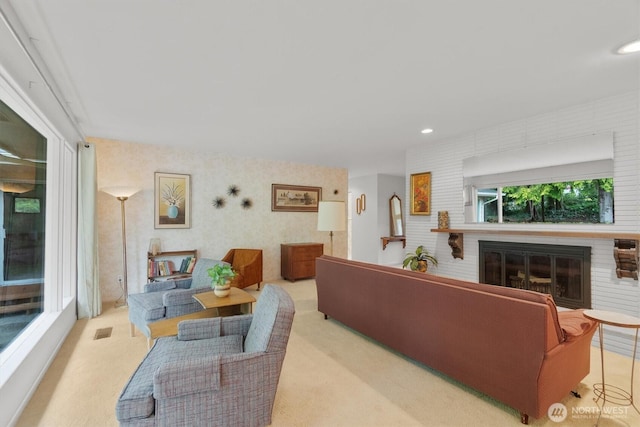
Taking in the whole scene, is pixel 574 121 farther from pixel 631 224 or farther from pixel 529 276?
pixel 529 276

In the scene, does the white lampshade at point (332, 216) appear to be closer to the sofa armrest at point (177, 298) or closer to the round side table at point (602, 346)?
the sofa armrest at point (177, 298)

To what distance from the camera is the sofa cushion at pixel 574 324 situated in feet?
6.57

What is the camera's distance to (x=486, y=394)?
7.12ft

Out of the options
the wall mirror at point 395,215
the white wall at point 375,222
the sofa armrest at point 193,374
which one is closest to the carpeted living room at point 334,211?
the sofa armrest at point 193,374

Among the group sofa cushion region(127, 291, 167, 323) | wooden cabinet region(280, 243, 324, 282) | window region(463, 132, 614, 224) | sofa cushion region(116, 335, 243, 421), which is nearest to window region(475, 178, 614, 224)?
window region(463, 132, 614, 224)

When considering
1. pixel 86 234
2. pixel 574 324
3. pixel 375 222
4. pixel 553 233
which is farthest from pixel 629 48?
pixel 375 222

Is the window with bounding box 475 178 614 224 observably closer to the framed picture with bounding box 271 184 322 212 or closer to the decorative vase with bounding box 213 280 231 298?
the framed picture with bounding box 271 184 322 212

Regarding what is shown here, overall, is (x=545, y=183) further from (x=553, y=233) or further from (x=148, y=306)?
(x=148, y=306)

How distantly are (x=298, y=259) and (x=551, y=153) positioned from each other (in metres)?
4.29

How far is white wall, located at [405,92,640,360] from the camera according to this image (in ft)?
9.95

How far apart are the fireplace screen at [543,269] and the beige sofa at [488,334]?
1.24 meters

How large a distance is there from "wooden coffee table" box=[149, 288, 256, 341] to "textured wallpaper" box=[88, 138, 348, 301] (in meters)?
2.36

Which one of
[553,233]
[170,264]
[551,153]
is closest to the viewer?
[553,233]

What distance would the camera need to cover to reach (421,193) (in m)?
5.07
